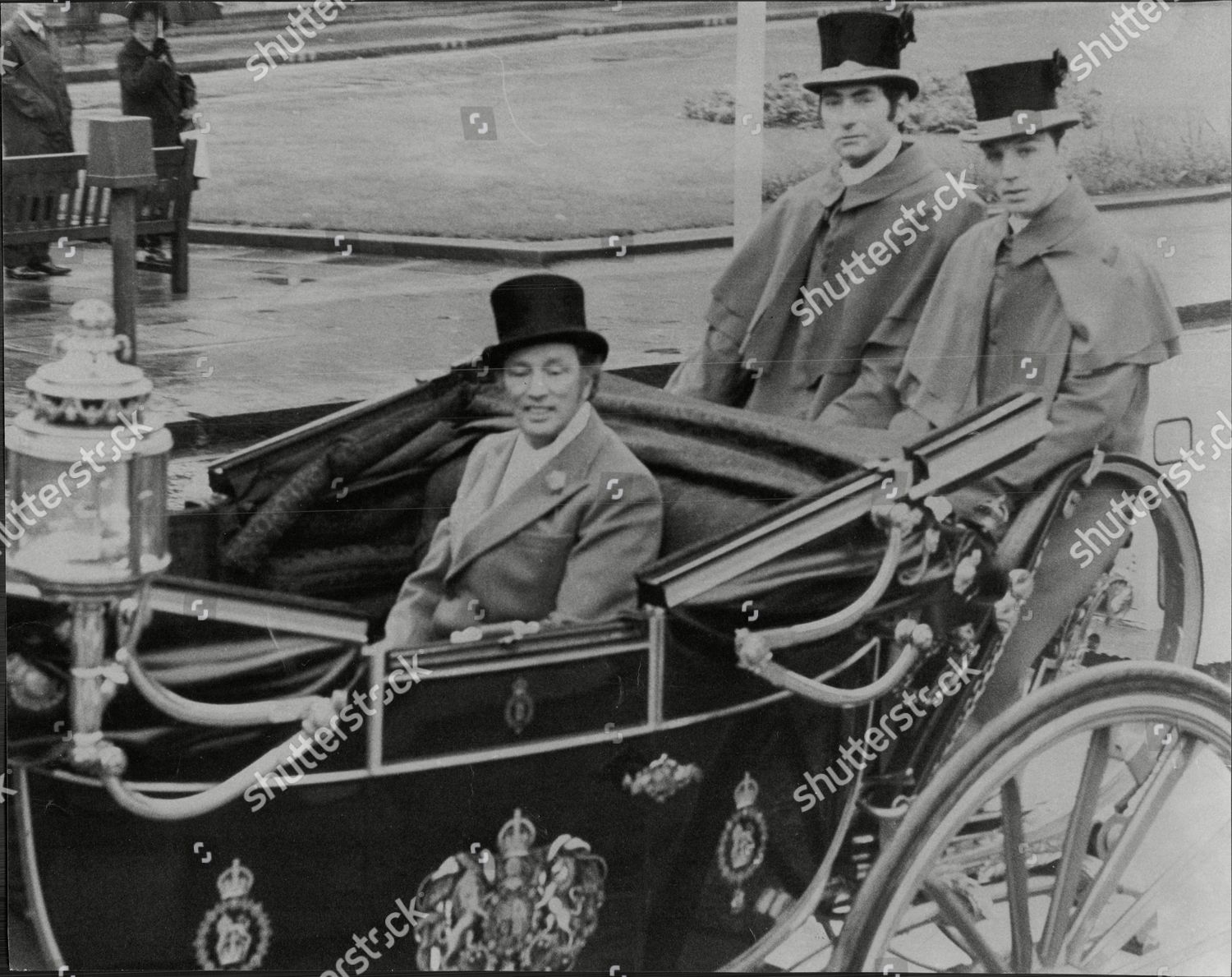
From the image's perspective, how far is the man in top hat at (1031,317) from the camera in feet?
12.2

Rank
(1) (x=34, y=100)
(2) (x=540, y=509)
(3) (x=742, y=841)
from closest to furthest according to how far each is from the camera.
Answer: (1) (x=34, y=100)
(2) (x=540, y=509)
(3) (x=742, y=841)

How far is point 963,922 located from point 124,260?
2.21m

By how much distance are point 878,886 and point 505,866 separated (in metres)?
0.79

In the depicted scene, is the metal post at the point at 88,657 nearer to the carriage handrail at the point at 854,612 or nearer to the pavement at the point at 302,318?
the pavement at the point at 302,318

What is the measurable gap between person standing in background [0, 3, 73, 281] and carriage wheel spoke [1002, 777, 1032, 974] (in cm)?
223

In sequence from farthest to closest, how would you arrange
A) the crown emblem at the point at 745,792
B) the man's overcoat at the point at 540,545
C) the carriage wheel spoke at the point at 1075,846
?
1. the carriage wheel spoke at the point at 1075,846
2. the crown emblem at the point at 745,792
3. the man's overcoat at the point at 540,545

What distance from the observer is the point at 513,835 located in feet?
11.7

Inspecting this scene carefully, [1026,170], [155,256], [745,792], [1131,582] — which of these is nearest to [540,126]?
[155,256]

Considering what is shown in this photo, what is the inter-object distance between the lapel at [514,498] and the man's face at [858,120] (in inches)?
31.1

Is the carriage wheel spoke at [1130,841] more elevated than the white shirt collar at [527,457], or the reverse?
the white shirt collar at [527,457]

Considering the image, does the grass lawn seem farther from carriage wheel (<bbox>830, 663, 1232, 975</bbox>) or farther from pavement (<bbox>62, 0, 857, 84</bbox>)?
carriage wheel (<bbox>830, 663, 1232, 975</bbox>)

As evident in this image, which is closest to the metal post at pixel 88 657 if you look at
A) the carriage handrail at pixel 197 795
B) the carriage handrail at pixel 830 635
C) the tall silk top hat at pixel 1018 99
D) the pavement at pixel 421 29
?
the carriage handrail at pixel 197 795

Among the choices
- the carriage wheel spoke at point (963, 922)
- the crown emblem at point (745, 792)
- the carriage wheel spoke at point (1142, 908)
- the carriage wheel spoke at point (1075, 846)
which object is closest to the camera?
the crown emblem at point (745, 792)

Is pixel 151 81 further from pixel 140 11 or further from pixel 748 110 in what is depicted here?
pixel 748 110
